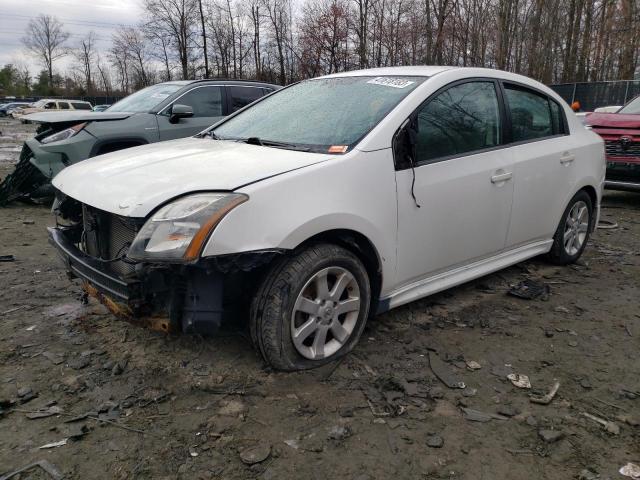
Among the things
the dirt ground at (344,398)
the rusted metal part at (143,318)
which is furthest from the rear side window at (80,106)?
the rusted metal part at (143,318)

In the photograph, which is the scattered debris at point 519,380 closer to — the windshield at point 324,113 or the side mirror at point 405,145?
the side mirror at point 405,145

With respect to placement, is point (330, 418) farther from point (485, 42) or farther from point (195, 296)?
point (485, 42)

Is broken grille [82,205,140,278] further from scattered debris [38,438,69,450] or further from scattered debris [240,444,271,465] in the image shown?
scattered debris [240,444,271,465]

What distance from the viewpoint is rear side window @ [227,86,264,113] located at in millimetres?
7707

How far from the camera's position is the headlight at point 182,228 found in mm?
2410

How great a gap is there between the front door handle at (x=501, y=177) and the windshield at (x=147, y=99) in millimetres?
5168

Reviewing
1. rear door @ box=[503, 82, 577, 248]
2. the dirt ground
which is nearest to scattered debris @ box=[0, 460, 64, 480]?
the dirt ground

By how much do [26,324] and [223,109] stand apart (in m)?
4.78

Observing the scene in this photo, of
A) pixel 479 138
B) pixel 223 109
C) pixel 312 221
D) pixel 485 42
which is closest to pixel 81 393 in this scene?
pixel 312 221

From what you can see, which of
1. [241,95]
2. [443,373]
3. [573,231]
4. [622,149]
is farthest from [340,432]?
[622,149]

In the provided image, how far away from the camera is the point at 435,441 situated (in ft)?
7.75

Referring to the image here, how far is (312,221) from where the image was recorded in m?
2.68

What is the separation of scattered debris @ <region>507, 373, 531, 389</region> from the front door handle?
137 centimetres

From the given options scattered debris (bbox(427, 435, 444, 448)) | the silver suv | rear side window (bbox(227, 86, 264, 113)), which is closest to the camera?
scattered debris (bbox(427, 435, 444, 448))
